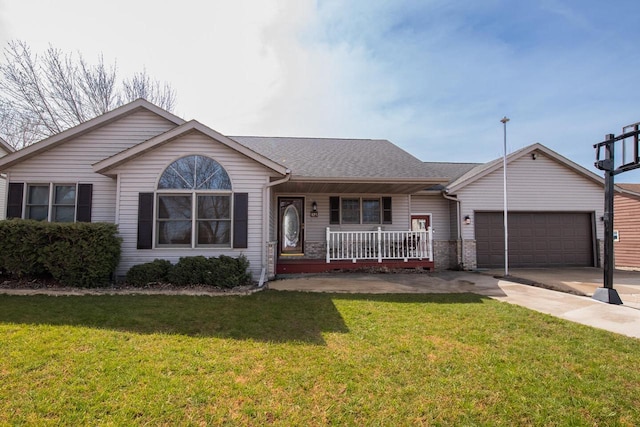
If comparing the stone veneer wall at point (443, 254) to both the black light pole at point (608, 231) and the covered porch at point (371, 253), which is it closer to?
the covered porch at point (371, 253)

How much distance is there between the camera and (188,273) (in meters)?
7.00

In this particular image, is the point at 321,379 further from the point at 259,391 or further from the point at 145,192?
the point at 145,192

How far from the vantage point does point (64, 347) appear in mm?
Answer: 3445

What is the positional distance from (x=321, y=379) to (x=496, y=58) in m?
10.5

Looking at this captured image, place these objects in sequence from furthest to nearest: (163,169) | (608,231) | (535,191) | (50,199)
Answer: (535,191)
(50,199)
(163,169)
(608,231)

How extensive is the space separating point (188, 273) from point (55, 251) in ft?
9.20

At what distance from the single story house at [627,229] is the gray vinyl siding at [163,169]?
50.0 ft

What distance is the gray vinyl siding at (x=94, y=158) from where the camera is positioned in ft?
27.7

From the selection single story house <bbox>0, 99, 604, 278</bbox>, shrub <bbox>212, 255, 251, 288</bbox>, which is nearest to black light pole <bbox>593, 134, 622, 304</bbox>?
single story house <bbox>0, 99, 604, 278</bbox>

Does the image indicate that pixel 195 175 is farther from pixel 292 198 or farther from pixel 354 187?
pixel 354 187

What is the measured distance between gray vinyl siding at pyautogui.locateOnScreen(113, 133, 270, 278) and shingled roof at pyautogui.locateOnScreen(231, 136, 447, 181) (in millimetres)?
1785

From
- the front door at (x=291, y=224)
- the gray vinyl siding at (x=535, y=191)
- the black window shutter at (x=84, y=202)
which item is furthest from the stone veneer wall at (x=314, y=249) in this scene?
the black window shutter at (x=84, y=202)

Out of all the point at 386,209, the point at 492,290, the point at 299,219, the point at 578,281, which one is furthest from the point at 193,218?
the point at 578,281

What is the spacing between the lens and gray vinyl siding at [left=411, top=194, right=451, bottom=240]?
11.8 meters
